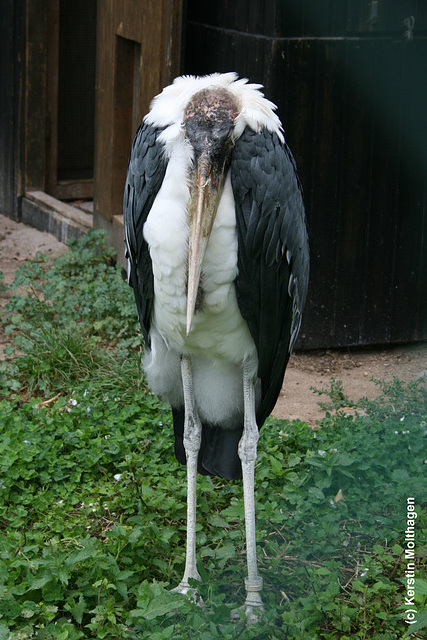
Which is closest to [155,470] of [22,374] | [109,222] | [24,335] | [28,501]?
[28,501]

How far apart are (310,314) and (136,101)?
1.79 m

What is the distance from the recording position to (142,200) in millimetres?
2604

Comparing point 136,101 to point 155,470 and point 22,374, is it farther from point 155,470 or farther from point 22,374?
point 155,470

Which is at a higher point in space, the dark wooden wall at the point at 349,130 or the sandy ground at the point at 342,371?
the dark wooden wall at the point at 349,130

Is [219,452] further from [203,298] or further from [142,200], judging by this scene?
[142,200]

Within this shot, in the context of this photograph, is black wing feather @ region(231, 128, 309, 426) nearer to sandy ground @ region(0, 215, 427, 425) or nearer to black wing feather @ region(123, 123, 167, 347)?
black wing feather @ region(123, 123, 167, 347)

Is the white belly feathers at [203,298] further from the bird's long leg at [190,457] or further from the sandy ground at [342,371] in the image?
the sandy ground at [342,371]

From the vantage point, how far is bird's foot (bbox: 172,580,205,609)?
2.75 m

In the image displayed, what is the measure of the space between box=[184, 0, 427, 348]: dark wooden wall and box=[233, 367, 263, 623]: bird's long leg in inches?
79.5

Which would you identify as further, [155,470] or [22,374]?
[22,374]

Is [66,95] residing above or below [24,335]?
above

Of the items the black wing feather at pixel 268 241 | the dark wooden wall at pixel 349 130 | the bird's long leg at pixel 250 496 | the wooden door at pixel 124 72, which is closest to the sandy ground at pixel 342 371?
the dark wooden wall at pixel 349 130

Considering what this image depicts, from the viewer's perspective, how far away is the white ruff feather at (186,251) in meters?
2.49

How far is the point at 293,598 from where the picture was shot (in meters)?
2.86
